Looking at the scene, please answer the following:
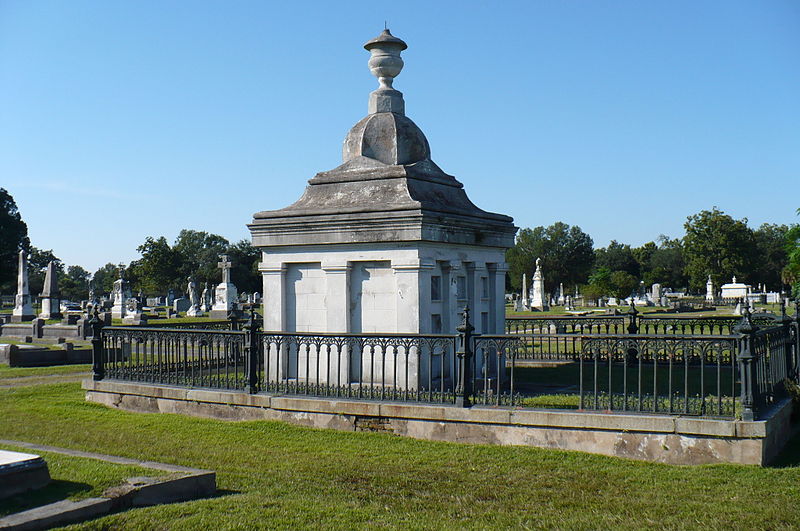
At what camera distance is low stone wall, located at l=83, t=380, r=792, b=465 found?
25.7 ft

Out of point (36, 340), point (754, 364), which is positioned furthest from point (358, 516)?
point (36, 340)

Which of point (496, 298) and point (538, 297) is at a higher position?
point (496, 298)

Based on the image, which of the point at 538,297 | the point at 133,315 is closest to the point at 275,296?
the point at 133,315

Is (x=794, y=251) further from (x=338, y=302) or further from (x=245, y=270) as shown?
(x=245, y=270)

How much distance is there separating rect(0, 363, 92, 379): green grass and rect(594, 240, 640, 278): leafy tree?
9964 cm

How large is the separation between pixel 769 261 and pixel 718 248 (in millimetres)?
16020

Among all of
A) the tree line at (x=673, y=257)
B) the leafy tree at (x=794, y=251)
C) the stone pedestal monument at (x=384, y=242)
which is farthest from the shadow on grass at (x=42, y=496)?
the tree line at (x=673, y=257)

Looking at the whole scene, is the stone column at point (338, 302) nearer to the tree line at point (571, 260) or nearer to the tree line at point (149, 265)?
the tree line at point (571, 260)

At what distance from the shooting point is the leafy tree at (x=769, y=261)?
92.0m

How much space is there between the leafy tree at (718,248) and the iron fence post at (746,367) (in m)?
83.4

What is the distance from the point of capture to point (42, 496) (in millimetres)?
6234

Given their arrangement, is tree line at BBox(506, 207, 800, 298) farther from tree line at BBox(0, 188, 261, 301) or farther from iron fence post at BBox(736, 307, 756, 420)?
iron fence post at BBox(736, 307, 756, 420)

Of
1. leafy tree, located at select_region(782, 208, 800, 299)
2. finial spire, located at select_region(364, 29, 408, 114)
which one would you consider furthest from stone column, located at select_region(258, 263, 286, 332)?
leafy tree, located at select_region(782, 208, 800, 299)

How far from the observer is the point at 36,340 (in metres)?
27.7
